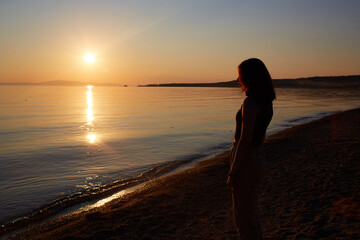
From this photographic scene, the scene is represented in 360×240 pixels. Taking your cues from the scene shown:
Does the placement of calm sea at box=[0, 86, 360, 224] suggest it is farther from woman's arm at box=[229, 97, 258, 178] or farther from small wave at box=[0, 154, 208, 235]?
woman's arm at box=[229, 97, 258, 178]

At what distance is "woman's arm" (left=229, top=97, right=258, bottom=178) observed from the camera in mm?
2771

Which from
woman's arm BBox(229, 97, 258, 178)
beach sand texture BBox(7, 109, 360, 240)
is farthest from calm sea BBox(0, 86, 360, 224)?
woman's arm BBox(229, 97, 258, 178)

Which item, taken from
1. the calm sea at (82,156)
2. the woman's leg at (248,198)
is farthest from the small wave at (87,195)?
the woman's leg at (248,198)

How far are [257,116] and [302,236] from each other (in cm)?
281

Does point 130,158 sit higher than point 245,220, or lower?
lower

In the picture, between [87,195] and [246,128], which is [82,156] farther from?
[246,128]

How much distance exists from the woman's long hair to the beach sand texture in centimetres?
284

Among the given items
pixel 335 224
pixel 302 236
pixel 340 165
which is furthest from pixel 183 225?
pixel 340 165

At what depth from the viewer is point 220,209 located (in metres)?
5.88

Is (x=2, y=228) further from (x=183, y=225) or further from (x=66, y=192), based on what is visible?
(x=183, y=225)

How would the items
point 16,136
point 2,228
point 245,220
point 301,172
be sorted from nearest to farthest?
point 245,220 → point 2,228 → point 301,172 → point 16,136

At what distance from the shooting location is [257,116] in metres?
2.82

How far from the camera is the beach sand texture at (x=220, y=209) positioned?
4.79 m

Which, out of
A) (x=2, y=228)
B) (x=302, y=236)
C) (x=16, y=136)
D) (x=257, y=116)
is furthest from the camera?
(x=16, y=136)
